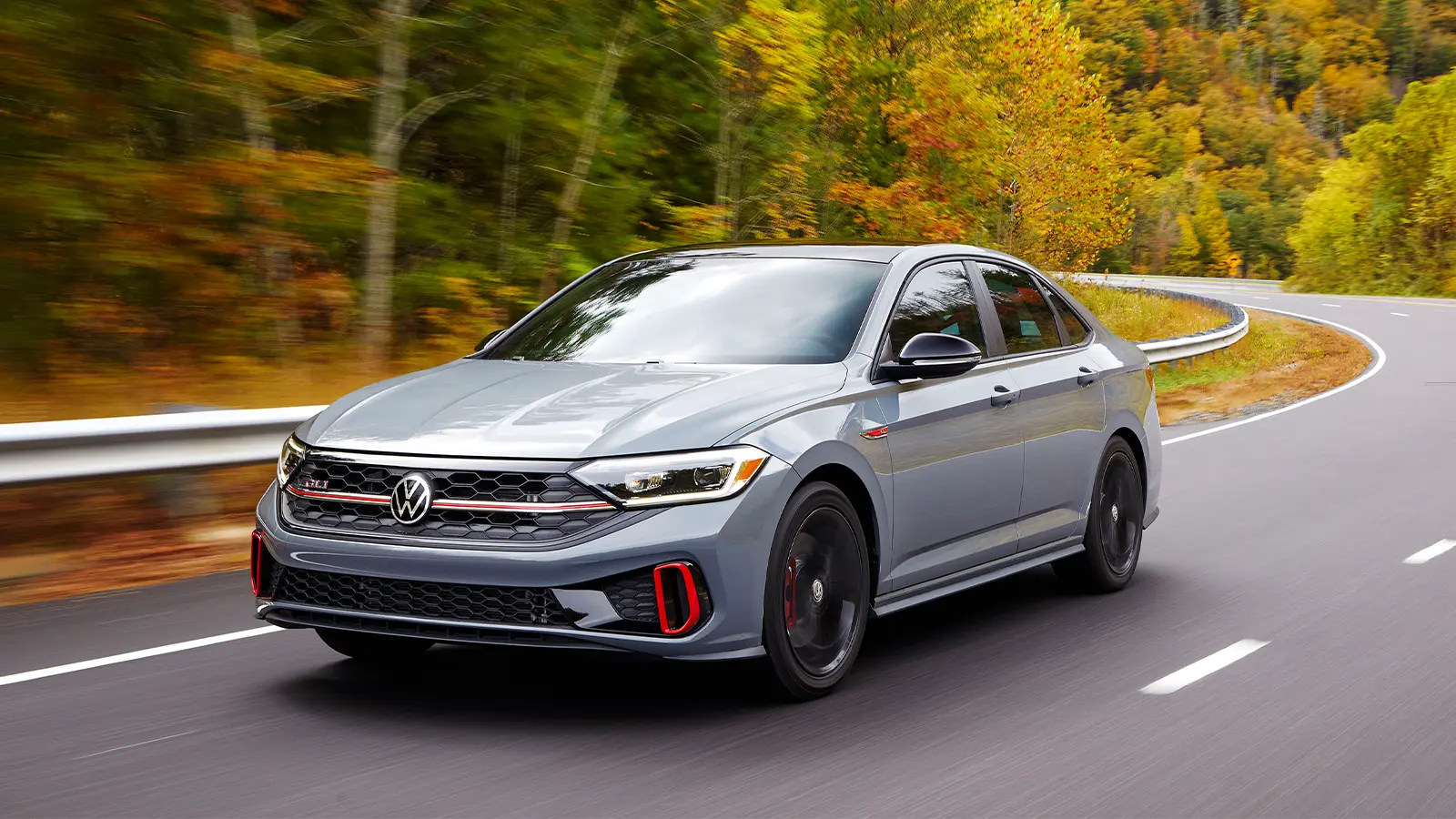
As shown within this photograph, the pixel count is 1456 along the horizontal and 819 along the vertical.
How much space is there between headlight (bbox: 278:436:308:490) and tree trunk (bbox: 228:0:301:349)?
7.20 meters

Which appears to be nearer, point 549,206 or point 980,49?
point 549,206

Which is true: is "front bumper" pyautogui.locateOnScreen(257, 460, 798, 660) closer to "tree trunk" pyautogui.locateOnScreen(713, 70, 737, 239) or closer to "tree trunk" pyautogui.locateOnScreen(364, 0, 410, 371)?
"tree trunk" pyautogui.locateOnScreen(364, 0, 410, 371)

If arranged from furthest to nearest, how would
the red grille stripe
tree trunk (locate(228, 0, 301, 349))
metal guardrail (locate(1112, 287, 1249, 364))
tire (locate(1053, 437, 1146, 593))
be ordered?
metal guardrail (locate(1112, 287, 1249, 364)) < tree trunk (locate(228, 0, 301, 349)) < tire (locate(1053, 437, 1146, 593)) < the red grille stripe

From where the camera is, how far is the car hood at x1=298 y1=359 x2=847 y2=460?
5.31m

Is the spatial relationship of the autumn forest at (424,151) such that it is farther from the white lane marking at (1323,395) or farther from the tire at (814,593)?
the tire at (814,593)

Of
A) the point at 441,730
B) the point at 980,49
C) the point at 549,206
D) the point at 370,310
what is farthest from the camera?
the point at 980,49

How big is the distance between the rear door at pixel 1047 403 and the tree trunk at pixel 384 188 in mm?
7839

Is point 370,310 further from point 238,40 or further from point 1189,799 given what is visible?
point 1189,799

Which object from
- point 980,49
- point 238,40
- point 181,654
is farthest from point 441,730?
point 980,49

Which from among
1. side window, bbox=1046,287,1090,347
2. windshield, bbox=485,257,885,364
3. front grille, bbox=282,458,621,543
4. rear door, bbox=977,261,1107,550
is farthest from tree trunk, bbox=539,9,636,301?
front grille, bbox=282,458,621,543

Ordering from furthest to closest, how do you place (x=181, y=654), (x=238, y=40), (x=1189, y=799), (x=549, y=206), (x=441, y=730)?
(x=549, y=206)
(x=238, y=40)
(x=181, y=654)
(x=441, y=730)
(x=1189, y=799)

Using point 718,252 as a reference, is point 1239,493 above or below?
below

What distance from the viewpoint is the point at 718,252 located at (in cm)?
732

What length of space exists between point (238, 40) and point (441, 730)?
888cm
